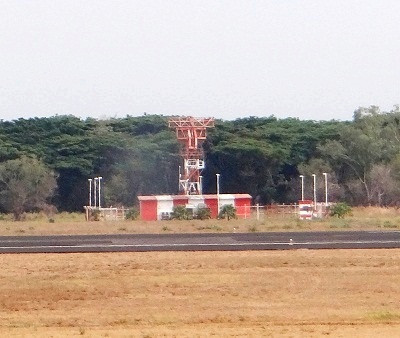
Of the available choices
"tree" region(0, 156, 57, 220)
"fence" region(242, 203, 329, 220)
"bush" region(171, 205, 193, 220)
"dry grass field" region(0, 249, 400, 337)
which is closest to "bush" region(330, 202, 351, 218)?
"fence" region(242, 203, 329, 220)

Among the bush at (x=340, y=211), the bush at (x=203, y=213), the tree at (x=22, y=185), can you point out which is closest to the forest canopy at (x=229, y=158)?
the tree at (x=22, y=185)

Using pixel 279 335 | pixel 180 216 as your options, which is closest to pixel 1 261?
pixel 279 335

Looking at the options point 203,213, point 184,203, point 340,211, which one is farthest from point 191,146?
point 340,211

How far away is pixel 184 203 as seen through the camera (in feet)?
200

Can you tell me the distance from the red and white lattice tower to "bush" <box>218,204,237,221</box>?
15.4 ft

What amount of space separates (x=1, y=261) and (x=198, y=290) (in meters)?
9.60

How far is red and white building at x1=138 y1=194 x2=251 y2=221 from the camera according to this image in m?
60.1

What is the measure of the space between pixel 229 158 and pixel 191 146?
1374 cm

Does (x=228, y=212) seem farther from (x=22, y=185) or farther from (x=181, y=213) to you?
(x=22, y=185)

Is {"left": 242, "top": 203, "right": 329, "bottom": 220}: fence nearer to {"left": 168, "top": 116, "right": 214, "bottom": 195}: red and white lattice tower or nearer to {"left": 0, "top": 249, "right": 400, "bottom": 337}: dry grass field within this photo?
{"left": 168, "top": 116, "right": 214, "bottom": 195}: red and white lattice tower

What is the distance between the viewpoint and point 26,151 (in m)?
A: 77.1

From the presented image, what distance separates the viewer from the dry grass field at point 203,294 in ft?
51.4

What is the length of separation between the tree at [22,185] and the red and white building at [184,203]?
11.9 meters

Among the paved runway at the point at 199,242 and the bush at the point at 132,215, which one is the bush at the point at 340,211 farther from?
the paved runway at the point at 199,242
